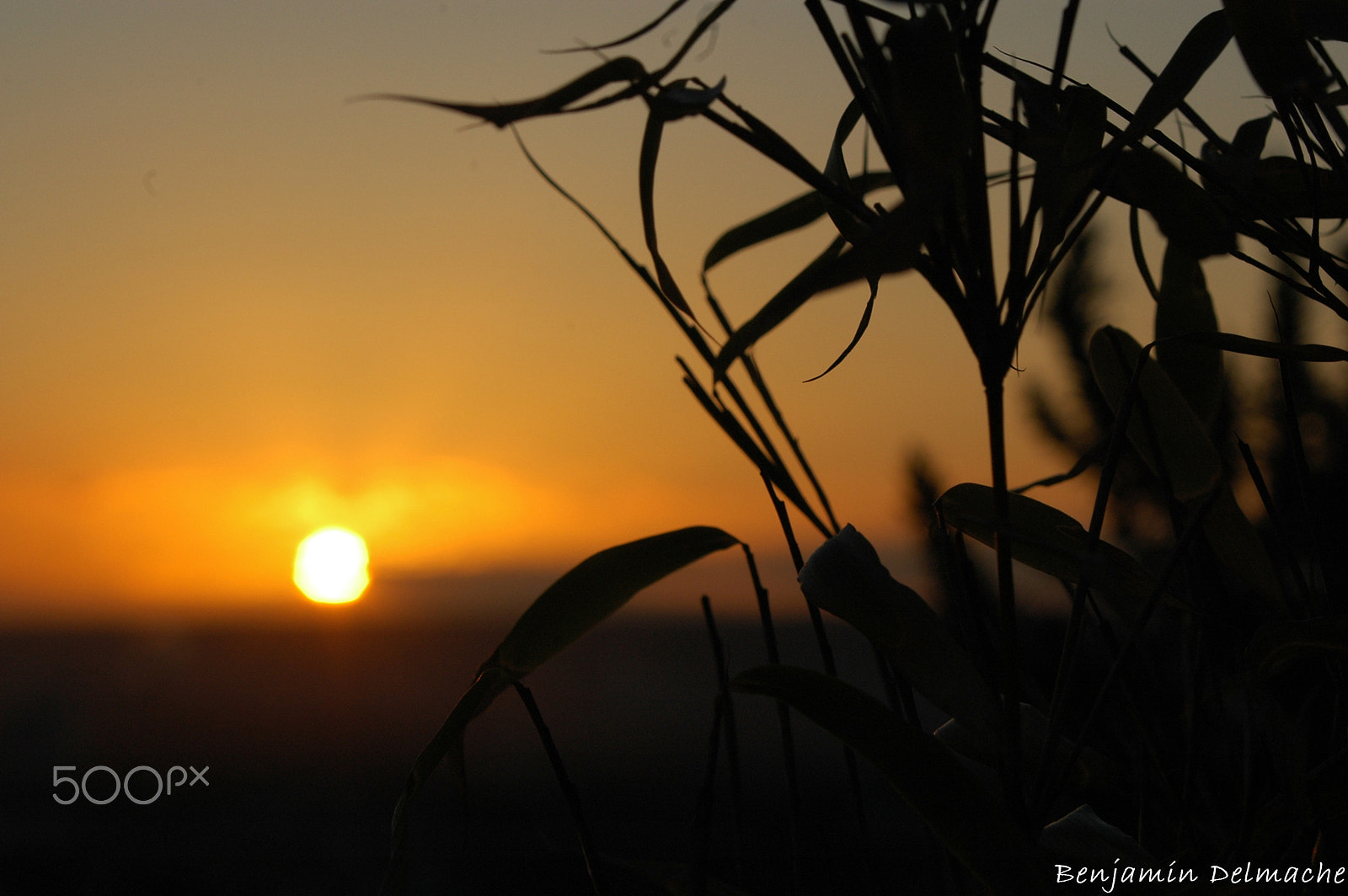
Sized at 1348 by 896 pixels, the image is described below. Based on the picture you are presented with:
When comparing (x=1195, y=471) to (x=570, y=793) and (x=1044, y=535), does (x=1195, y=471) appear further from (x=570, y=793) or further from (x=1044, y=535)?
(x=570, y=793)

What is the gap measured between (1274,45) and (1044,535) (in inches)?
6.5

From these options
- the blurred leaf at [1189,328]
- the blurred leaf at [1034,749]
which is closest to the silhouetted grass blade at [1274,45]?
the blurred leaf at [1189,328]

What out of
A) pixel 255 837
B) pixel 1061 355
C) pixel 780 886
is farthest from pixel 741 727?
pixel 1061 355

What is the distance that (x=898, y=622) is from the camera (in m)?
0.24

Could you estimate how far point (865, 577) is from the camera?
234mm

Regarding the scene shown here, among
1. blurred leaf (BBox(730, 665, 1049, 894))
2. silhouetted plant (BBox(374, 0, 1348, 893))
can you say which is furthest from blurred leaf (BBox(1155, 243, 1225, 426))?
blurred leaf (BBox(730, 665, 1049, 894))

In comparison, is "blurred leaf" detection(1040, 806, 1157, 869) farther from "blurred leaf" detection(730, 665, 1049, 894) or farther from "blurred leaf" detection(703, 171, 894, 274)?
"blurred leaf" detection(703, 171, 894, 274)

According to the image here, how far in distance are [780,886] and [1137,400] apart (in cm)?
46

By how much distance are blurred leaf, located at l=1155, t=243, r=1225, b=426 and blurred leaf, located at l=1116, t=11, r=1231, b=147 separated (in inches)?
4.2

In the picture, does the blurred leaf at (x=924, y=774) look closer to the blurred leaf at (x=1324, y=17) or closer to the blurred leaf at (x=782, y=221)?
the blurred leaf at (x=782, y=221)

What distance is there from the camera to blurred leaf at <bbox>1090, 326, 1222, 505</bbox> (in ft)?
1.07

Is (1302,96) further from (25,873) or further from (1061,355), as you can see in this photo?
(1061,355)

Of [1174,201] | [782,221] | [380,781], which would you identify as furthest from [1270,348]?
[380,781]

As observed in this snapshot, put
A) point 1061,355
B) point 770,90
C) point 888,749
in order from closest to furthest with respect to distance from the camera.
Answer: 1. point 888,749
2. point 770,90
3. point 1061,355
